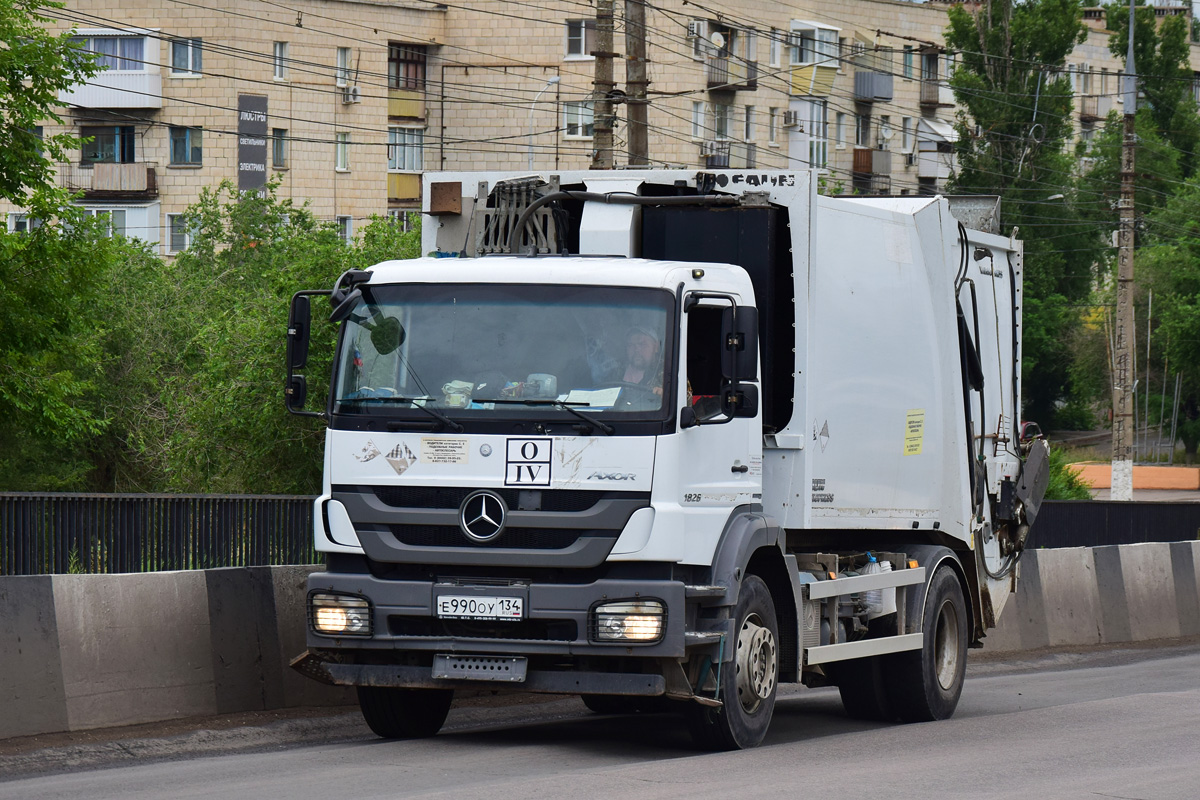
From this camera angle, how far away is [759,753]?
10.4 m

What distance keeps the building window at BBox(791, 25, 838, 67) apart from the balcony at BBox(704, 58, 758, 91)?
316 cm

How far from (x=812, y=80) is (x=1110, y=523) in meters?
49.9

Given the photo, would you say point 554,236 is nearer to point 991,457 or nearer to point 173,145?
point 991,457

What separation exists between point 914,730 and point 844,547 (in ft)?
4.18

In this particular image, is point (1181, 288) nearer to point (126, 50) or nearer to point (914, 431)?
point (126, 50)

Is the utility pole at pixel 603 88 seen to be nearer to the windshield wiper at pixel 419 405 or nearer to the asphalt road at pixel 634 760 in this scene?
the asphalt road at pixel 634 760

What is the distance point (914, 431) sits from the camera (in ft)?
40.8

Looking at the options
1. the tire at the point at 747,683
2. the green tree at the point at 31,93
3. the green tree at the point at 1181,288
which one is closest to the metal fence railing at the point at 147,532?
the tire at the point at 747,683

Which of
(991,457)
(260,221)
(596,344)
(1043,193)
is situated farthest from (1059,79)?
(596,344)

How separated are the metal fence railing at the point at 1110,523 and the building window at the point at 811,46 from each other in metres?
47.0

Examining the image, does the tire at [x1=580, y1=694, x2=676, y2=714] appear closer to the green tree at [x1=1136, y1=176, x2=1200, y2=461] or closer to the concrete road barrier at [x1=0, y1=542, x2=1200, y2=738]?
the concrete road barrier at [x1=0, y1=542, x2=1200, y2=738]

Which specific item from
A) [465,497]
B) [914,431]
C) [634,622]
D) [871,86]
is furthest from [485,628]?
[871,86]

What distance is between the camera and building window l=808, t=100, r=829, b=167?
72062mm

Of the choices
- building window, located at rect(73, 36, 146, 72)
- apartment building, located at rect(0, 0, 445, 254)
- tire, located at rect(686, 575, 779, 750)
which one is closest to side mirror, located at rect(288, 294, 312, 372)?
tire, located at rect(686, 575, 779, 750)
